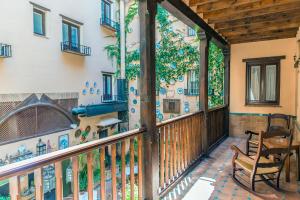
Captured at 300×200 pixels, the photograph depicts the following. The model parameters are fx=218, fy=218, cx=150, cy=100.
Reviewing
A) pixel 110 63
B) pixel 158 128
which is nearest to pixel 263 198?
pixel 158 128

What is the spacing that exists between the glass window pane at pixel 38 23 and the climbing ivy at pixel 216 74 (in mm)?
5035

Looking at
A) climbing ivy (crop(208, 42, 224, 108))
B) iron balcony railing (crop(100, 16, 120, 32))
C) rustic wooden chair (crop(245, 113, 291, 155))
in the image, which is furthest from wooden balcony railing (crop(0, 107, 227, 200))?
iron balcony railing (crop(100, 16, 120, 32))

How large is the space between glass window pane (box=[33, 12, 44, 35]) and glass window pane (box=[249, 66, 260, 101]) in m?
6.12

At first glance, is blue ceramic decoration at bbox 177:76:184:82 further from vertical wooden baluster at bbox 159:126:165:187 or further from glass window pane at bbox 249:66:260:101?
vertical wooden baluster at bbox 159:126:165:187

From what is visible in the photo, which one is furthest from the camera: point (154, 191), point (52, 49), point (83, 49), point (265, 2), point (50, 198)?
point (83, 49)

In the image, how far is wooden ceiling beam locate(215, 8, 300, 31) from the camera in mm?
3533

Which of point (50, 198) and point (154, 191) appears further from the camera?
point (50, 198)

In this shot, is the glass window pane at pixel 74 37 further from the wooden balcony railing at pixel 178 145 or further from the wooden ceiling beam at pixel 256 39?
the wooden balcony railing at pixel 178 145

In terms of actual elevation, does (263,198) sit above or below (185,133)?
below

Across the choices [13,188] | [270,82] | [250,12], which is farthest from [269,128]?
[13,188]

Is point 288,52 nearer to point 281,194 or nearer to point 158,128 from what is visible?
point 281,194

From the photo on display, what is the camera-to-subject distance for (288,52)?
5.08 m

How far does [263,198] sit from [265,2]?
8.42 ft

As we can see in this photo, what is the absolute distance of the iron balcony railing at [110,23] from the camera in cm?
891
